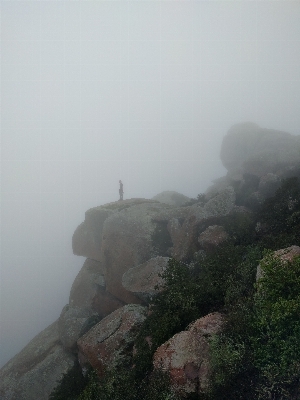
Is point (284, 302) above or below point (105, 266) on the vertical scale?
above

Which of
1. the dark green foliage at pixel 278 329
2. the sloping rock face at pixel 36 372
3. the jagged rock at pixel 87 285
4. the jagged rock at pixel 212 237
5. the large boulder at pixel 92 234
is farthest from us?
the large boulder at pixel 92 234

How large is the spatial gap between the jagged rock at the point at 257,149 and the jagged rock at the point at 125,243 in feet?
57.0

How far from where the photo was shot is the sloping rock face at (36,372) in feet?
70.1

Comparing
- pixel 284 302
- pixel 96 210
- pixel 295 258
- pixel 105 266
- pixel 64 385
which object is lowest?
pixel 64 385

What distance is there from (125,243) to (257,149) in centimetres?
3765

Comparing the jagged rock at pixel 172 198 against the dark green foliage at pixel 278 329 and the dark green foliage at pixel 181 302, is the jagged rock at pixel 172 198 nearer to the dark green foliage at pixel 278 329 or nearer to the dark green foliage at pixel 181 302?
the dark green foliage at pixel 181 302

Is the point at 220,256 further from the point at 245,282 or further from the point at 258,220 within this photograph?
the point at 258,220

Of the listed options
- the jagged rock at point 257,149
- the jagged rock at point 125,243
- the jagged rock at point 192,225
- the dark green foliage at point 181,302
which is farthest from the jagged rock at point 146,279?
the jagged rock at point 257,149

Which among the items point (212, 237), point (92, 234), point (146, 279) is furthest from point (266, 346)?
point (92, 234)

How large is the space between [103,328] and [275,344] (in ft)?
40.6

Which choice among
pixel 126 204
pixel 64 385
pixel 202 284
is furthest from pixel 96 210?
pixel 202 284

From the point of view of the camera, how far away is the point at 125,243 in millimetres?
27562

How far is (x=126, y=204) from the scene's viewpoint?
3541cm

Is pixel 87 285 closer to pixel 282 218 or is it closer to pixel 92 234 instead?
pixel 92 234
